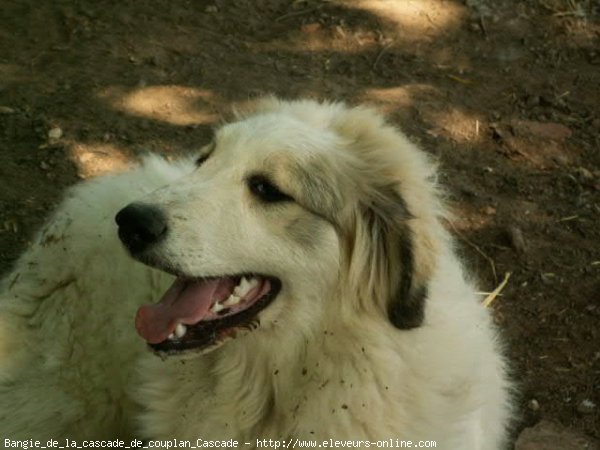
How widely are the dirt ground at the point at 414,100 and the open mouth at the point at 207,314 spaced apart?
84.8 inches

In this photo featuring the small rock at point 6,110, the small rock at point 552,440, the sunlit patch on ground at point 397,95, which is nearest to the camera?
the small rock at point 552,440

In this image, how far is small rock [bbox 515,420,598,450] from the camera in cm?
456

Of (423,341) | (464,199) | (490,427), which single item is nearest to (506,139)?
(464,199)

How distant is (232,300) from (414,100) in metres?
3.86

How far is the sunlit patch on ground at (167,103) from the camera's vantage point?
6.59m

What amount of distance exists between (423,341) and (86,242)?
65.5 inches

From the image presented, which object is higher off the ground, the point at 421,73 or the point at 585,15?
the point at 585,15

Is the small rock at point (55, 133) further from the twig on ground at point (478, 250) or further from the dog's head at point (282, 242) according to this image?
the dog's head at point (282, 242)

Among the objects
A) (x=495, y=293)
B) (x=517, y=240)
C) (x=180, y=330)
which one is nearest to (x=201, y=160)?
(x=180, y=330)

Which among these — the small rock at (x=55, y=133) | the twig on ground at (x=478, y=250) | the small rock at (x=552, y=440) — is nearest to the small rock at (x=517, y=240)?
the twig on ground at (x=478, y=250)

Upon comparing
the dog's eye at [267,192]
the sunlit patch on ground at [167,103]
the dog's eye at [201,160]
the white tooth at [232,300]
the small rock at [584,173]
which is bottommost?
the sunlit patch on ground at [167,103]

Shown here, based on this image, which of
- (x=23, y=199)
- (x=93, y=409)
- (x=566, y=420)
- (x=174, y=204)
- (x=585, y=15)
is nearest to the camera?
(x=174, y=204)

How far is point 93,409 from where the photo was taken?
399 cm

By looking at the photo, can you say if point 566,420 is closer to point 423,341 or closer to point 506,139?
point 423,341
